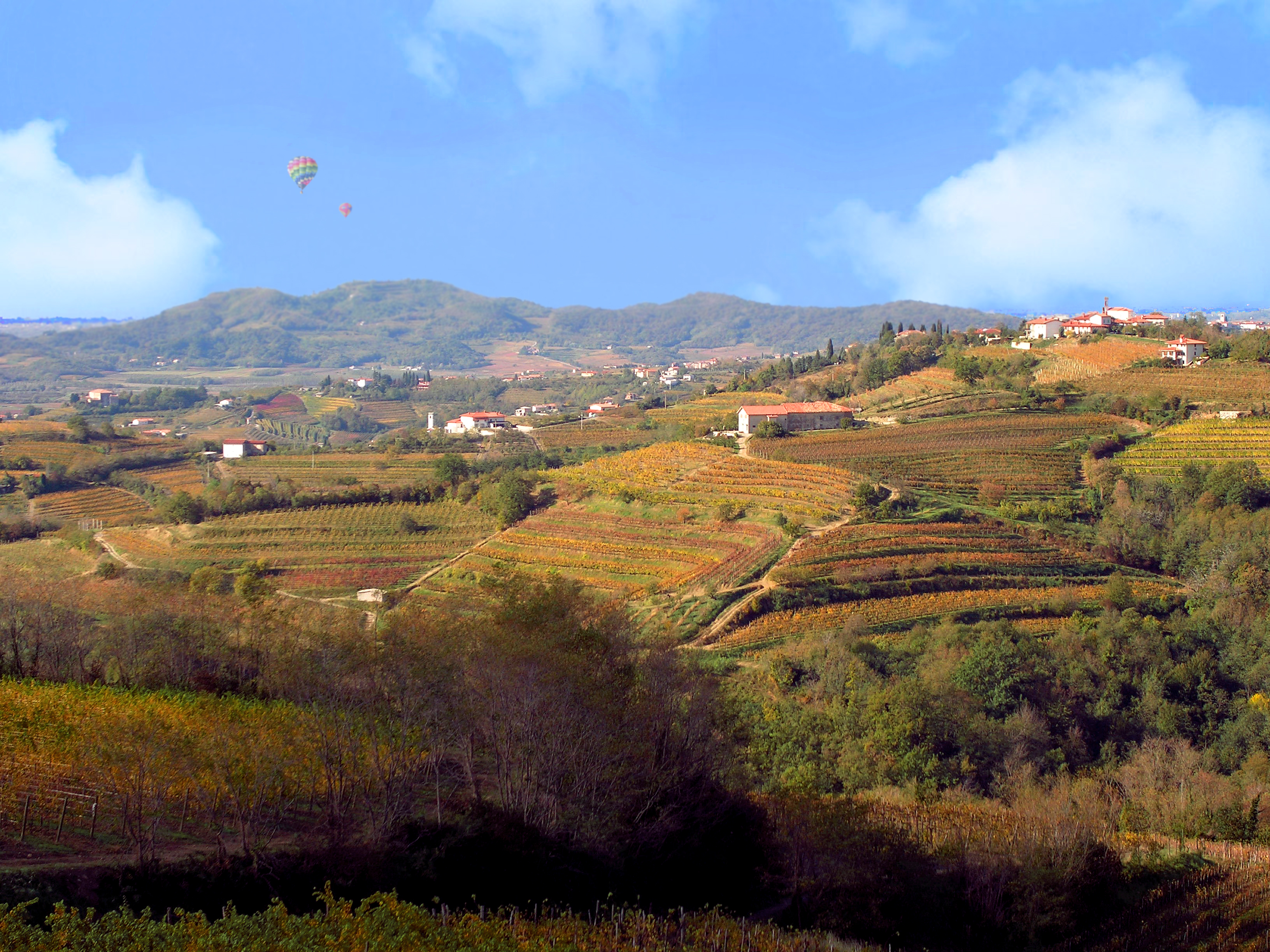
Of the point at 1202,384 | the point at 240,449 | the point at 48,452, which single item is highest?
the point at 1202,384

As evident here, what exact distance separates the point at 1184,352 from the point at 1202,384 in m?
8.16

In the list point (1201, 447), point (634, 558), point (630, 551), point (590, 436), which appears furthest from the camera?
point (590, 436)

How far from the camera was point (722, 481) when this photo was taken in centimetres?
4609

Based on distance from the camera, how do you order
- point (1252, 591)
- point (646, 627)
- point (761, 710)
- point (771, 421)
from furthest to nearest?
point (771, 421) < point (1252, 591) < point (646, 627) < point (761, 710)

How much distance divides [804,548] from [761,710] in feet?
37.3

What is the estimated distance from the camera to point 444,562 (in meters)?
43.7

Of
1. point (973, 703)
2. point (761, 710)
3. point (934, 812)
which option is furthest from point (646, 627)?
point (934, 812)

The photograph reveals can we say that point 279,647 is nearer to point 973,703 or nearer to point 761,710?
point 761,710

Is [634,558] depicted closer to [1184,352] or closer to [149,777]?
[149,777]

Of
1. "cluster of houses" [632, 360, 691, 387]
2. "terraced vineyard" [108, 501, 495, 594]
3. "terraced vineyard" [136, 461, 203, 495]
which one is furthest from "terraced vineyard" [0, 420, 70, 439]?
"cluster of houses" [632, 360, 691, 387]

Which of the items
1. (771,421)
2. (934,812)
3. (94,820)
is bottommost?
(934,812)

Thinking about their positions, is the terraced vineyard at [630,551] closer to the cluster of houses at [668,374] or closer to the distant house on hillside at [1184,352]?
the distant house on hillside at [1184,352]

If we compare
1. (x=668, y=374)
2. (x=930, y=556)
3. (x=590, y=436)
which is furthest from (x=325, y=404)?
(x=930, y=556)

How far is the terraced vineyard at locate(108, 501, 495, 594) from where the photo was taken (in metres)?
42.4
